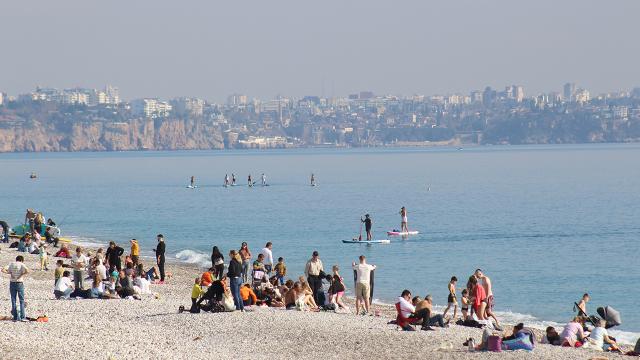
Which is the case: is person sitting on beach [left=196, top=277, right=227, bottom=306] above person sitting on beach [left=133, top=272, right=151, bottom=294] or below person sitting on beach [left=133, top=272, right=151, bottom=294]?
above

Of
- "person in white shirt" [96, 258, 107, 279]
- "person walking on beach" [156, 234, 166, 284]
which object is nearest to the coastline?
"person in white shirt" [96, 258, 107, 279]

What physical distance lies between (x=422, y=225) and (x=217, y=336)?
44326 mm

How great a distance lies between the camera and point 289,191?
10719 cm

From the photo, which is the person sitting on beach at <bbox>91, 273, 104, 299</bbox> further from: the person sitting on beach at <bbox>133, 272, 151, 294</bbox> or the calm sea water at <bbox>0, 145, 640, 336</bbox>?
the calm sea water at <bbox>0, 145, 640, 336</bbox>

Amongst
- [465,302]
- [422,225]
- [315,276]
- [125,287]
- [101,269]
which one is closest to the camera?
[465,302]

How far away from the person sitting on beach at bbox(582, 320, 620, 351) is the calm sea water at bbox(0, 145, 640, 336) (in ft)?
23.2

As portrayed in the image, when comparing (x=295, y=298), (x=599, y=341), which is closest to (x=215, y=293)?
(x=295, y=298)

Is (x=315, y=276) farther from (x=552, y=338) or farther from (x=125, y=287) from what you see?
(x=552, y=338)

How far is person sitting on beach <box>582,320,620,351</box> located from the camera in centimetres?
2131

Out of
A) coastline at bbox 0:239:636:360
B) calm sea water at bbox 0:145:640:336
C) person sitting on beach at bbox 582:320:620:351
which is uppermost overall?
coastline at bbox 0:239:636:360

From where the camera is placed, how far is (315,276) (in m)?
25.2

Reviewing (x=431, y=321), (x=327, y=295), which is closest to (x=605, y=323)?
(x=431, y=321)

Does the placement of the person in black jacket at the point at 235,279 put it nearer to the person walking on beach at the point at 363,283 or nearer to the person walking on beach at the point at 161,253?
the person walking on beach at the point at 363,283

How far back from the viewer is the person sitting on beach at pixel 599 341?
839 inches
